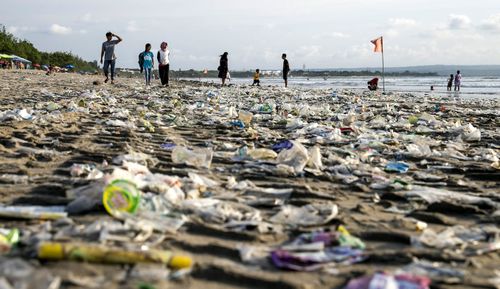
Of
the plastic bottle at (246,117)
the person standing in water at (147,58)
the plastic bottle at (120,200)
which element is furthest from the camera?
the person standing in water at (147,58)

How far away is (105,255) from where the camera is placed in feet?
5.80

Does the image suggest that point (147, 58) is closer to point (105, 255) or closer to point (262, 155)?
point (262, 155)

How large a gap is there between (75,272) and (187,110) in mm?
6606

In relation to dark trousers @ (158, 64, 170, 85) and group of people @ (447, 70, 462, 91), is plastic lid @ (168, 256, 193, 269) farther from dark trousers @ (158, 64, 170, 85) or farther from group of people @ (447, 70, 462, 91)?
group of people @ (447, 70, 462, 91)

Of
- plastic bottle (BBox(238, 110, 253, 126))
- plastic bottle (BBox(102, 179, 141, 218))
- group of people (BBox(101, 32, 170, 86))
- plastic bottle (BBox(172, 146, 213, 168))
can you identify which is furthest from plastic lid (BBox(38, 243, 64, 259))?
group of people (BBox(101, 32, 170, 86))

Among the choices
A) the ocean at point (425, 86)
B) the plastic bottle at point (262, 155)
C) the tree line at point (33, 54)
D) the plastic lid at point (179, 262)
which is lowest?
the plastic lid at point (179, 262)

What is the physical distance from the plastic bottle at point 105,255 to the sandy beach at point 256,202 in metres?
0.03

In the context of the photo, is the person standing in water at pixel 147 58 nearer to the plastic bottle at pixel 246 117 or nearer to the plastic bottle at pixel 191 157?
the plastic bottle at pixel 246 117

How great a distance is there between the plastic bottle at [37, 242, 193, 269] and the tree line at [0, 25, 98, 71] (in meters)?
63.7

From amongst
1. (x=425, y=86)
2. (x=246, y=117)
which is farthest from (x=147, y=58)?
(x=425, y=86)

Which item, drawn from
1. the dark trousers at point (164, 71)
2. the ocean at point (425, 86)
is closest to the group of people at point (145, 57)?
the dark trousers at point (164, 71)

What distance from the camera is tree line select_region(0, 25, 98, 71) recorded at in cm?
5872

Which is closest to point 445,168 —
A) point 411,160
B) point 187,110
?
point 411,160

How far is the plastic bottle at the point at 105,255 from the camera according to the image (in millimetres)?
1728
